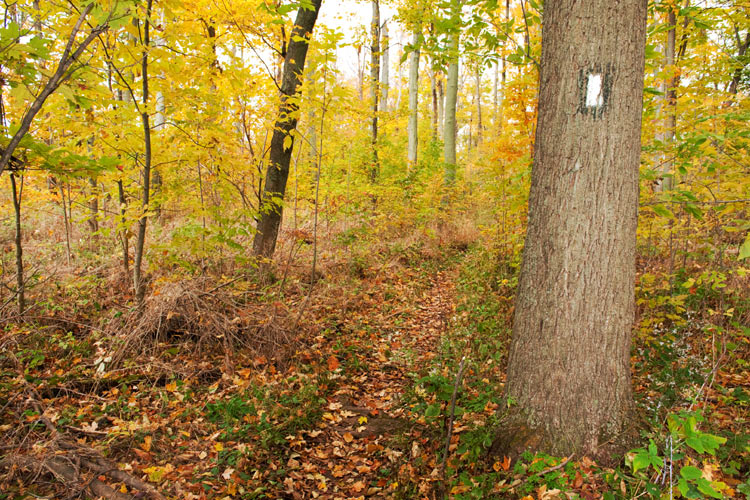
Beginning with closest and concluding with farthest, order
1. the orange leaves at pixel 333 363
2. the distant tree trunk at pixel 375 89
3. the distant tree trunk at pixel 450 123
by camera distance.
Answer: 1. the orange leaves at pixel 333 363
2. the distant tree trunk at pixel 375 89
3. the distant tree trunk at pixel 450 123

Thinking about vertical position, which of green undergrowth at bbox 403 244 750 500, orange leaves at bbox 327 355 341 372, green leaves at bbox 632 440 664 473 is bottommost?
orange leaves at bbox 327 355 341 372

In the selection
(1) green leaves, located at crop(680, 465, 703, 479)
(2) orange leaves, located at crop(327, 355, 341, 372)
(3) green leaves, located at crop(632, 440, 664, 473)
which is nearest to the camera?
(1) green leaves, located at crop(680, 465, 703, 479)

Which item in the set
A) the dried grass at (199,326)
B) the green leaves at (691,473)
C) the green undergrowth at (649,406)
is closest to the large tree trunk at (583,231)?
the green undergrowth at (649,406)

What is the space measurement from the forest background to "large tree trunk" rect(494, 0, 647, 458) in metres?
0.28

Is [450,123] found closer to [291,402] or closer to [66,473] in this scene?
[291,402]

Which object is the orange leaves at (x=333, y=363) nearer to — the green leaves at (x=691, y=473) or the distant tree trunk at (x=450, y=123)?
the green leaves at (x=691, y=473)

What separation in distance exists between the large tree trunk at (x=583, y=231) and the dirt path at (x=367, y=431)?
0.98 meters

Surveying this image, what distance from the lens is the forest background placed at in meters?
2.48

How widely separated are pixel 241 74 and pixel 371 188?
5328 millimetres

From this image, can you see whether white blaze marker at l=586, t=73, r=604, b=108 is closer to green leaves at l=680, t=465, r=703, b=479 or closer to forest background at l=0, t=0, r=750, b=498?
forest background at l=0, t=0, r=750, b=498

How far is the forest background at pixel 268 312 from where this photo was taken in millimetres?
2484

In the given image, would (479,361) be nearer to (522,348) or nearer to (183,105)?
(522,348)

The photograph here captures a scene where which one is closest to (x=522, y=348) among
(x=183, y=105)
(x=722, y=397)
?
(x=722, y=397)

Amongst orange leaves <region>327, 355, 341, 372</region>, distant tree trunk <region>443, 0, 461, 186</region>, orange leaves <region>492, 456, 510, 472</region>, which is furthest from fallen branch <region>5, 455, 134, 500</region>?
distant tree trunk <region>443, 0, 461, 186</region>
